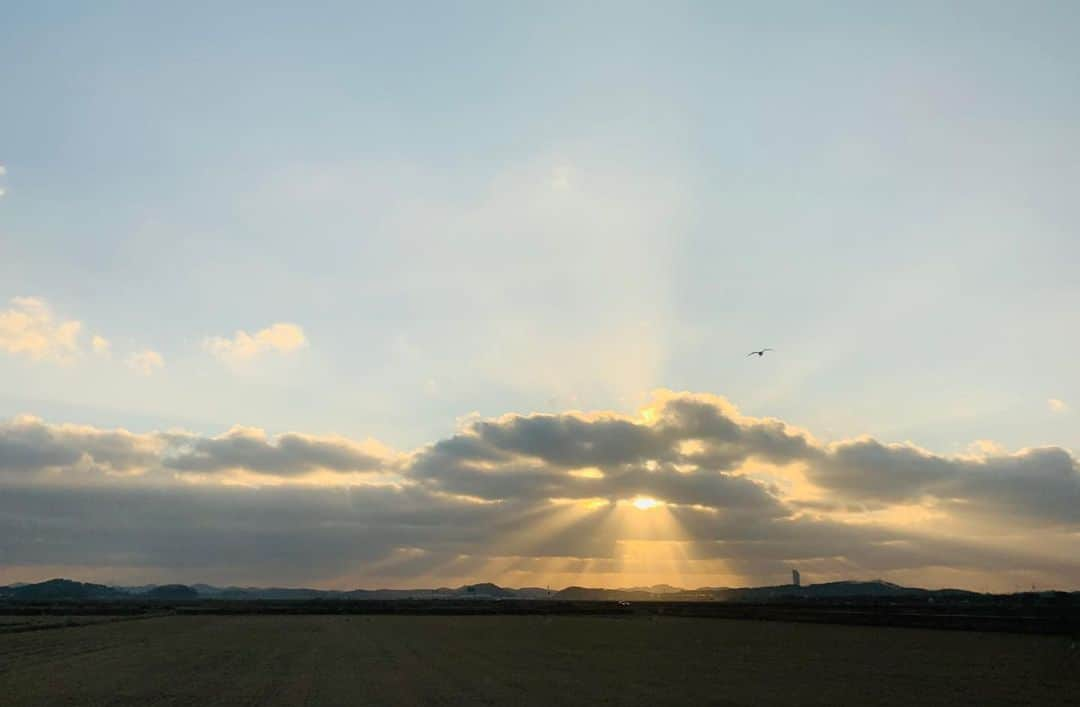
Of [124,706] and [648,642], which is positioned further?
[648,642]

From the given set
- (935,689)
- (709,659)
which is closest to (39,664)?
(709,659)

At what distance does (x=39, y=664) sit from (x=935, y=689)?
4759 cm

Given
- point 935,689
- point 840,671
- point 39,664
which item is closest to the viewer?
point 935,689

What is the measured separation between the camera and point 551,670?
1693 inches

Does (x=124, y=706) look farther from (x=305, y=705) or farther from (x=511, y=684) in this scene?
(x=511, y=684)

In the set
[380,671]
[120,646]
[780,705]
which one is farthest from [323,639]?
[780,705]

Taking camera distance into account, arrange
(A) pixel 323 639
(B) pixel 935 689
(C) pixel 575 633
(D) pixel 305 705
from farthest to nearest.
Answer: (C) pixel 575 633 < (A) pixel 323 639 < (B) pixel 935 689 < (D) pixel 305 705

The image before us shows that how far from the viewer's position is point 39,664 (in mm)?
48094

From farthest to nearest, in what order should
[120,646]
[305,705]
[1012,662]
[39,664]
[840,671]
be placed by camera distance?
[120,646]
[39,664]
[1012,662]
[840,671]
[305,705]

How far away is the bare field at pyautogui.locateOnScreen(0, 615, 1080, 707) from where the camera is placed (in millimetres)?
32125

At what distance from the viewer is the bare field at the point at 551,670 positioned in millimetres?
32125

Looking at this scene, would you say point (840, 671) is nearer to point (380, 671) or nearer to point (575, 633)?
point (380, 671)

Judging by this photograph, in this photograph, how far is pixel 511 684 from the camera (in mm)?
36281

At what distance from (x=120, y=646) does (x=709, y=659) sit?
45.0m
